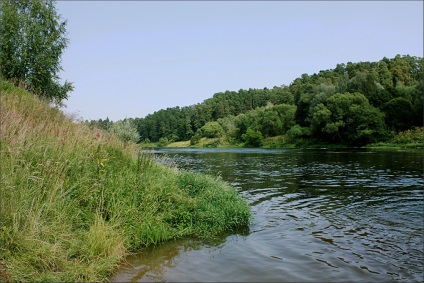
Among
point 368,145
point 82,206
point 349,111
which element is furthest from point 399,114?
point 82,206

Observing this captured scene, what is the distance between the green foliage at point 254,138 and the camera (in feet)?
333

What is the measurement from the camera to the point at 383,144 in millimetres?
63844

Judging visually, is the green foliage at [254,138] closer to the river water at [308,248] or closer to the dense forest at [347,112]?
the dense forest at [347,112]

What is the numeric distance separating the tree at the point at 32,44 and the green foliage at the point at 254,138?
76.4 meters

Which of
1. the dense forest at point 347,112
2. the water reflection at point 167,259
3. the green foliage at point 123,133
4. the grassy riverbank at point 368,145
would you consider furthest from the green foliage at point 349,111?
the water reflection at point 167,259

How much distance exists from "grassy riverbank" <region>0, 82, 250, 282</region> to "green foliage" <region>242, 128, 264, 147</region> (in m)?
90.4

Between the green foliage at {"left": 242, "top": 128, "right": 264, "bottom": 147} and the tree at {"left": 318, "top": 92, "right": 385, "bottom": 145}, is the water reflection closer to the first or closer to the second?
the tree at {"left": 318, "top": 92, "right": 385, "bottom": 145}

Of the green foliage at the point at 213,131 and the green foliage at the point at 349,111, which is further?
the green foliage at the point at 213,131

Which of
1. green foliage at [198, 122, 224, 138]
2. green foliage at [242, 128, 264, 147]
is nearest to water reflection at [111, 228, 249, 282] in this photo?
green foliage at [242, 128, 264, 147]

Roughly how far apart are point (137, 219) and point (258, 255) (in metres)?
3.07

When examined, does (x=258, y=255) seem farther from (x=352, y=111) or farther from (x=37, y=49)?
(x=352, y=111)

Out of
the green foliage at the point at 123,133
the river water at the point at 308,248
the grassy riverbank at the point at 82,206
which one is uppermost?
the green foliage at the point at 123,133

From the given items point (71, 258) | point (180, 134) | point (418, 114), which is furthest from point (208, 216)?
point (180, 134)

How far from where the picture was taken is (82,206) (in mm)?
7672
